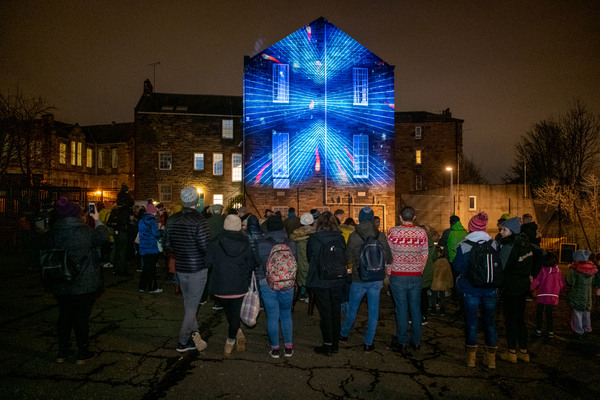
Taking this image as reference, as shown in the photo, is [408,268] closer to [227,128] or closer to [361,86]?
[361,86]

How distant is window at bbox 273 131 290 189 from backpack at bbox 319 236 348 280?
20.0 metres

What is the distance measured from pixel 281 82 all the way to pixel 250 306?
2154 cm

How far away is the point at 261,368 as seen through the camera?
5.16m

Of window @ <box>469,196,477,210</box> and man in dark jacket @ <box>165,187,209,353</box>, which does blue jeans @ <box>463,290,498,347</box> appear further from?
window @ <box>469,196,477,210</box>

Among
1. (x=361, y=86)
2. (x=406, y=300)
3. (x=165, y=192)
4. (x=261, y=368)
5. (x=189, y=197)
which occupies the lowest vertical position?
(x=261, y=368)

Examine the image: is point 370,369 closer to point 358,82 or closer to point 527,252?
point 527,252

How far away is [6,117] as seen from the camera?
20.3m

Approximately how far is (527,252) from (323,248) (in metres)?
2.83

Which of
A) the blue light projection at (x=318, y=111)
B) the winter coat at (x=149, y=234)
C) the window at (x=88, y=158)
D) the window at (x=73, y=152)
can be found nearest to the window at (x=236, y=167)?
the blue light projection at (x=318, y=111)

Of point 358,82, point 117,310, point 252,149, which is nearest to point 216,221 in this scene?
point 117,310

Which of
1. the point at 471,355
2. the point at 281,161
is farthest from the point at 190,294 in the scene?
the point at 281,161

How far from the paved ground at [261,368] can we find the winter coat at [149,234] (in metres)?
1.95

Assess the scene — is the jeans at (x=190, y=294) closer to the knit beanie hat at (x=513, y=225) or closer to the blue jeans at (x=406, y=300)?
the blue jeans at (x=406, y=300)

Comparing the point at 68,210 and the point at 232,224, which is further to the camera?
the point at 232,224
